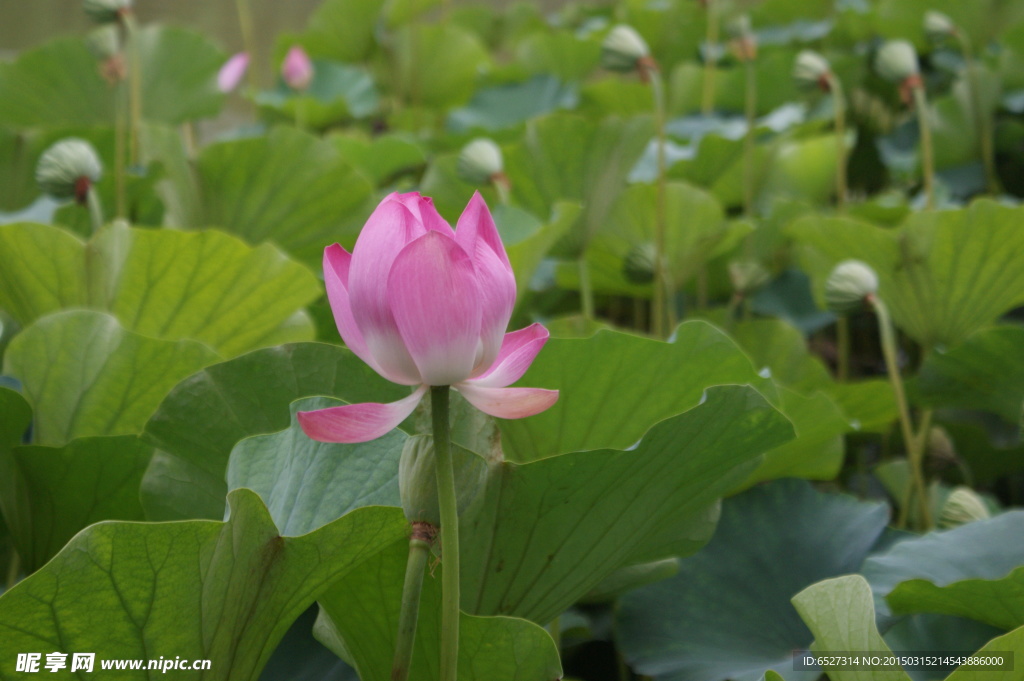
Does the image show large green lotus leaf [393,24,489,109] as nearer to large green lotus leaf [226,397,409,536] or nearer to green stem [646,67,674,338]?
green stem [646,67,674,338]

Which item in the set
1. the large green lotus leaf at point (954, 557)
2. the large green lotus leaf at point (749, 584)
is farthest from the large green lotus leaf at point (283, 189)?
the large green lotus leaf at point (954, 557)

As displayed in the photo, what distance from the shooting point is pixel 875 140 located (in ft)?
5.04

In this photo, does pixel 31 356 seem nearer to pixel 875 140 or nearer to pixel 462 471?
pixel 462 471

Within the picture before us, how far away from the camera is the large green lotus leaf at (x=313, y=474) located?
1.35ft

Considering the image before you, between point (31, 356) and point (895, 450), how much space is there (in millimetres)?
819

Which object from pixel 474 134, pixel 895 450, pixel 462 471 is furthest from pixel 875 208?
pixel 462 471

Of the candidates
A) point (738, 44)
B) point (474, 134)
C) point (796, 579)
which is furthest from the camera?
point (738, 44)

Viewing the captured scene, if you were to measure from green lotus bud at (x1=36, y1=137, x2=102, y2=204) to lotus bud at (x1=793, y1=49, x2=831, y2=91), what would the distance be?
0.77 m

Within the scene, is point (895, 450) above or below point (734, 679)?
below

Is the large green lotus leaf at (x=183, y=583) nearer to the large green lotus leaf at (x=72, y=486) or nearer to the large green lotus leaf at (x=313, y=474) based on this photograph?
Answer: the large green lotus leaf at (x=313, y=474)

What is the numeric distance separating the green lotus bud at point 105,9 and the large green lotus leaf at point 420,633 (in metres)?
0.78

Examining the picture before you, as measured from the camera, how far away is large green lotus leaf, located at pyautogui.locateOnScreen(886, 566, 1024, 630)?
45 cm

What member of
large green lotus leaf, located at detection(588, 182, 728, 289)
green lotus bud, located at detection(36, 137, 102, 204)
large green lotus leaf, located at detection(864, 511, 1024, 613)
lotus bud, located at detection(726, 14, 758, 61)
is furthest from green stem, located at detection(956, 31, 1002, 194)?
green lotus bud, located at detection(36, 137, 102, 204)

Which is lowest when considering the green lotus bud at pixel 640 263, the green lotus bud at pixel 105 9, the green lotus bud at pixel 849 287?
the green lotus bud at pixel 640 263
